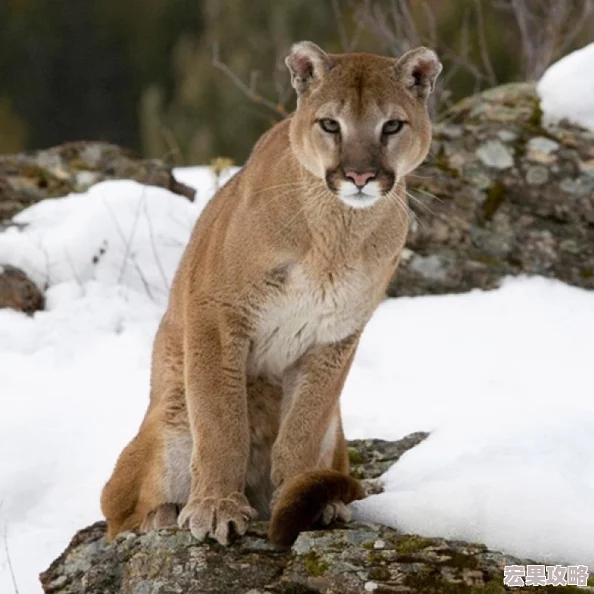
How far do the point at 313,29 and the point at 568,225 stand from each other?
15874mm

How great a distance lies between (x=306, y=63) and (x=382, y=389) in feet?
9.06

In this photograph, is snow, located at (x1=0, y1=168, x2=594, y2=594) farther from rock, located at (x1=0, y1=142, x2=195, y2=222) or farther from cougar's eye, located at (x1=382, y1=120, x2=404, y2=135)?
cougar's eye, located at (x1=382, y1=120, x2=404, y2=135)

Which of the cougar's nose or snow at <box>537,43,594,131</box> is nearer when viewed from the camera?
the cougar's nose

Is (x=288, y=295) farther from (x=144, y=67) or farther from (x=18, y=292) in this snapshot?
(x=144, y=67)

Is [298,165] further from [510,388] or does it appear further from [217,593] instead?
[510,388]

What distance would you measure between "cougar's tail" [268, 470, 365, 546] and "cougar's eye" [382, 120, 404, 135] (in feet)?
4.25

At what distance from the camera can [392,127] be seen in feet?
14.0

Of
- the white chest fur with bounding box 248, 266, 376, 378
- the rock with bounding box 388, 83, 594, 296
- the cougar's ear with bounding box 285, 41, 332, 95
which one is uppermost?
the rock with bounding box 388, 83, 594, 296

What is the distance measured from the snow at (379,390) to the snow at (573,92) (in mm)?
1346

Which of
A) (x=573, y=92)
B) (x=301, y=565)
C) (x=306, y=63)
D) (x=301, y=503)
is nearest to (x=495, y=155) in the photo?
(x=573, y=92)

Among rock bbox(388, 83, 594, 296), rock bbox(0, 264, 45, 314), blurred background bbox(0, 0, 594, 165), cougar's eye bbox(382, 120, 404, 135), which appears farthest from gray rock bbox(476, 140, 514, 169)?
blurred background bbox(0, 0, 594, 165)

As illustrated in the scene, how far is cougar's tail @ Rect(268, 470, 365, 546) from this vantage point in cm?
392

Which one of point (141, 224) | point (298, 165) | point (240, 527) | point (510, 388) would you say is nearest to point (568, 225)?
point (510, 388)

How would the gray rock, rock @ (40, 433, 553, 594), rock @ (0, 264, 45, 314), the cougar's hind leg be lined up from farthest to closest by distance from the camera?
the gray rock < rock @ (0, 264, 45, 314) < the cougar's hind leg < rock @ (40, 433, 553, 594)
